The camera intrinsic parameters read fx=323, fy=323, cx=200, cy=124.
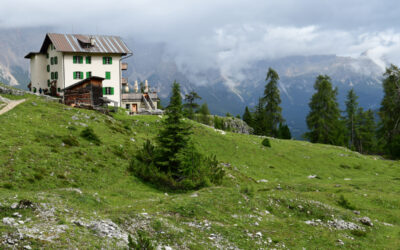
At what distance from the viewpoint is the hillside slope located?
13.4m

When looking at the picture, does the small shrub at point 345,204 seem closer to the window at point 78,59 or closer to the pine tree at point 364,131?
the window at point 78,59

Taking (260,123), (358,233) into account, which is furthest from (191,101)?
(358,233)

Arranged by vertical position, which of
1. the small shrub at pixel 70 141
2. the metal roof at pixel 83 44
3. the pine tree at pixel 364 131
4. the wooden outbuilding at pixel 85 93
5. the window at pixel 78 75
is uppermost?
the metal roof at pixel 83 44

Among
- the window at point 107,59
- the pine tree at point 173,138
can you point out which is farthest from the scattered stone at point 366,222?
the window at point 107,59

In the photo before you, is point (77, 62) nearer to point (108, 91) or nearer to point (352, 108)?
point (108, 91)

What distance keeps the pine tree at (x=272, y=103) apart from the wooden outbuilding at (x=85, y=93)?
50.9m

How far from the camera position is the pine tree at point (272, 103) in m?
91.1

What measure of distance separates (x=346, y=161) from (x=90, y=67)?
49881 millimetres

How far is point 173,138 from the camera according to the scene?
28703mm

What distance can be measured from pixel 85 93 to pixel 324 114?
201 feet

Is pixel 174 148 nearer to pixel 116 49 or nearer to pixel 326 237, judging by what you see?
pixel 326 237

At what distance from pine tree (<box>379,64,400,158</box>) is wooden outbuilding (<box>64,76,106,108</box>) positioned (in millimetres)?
65625

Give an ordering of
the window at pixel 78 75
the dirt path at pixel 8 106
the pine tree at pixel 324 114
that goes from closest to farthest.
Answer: the dirt path at pixel 8 106 → the window at pixel 78 75 → the pine tree at pixel 324 114

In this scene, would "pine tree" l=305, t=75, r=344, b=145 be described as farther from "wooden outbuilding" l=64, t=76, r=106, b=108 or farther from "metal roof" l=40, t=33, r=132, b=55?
"wooden outbuilding" l=64, t=76, r=106, b=108
